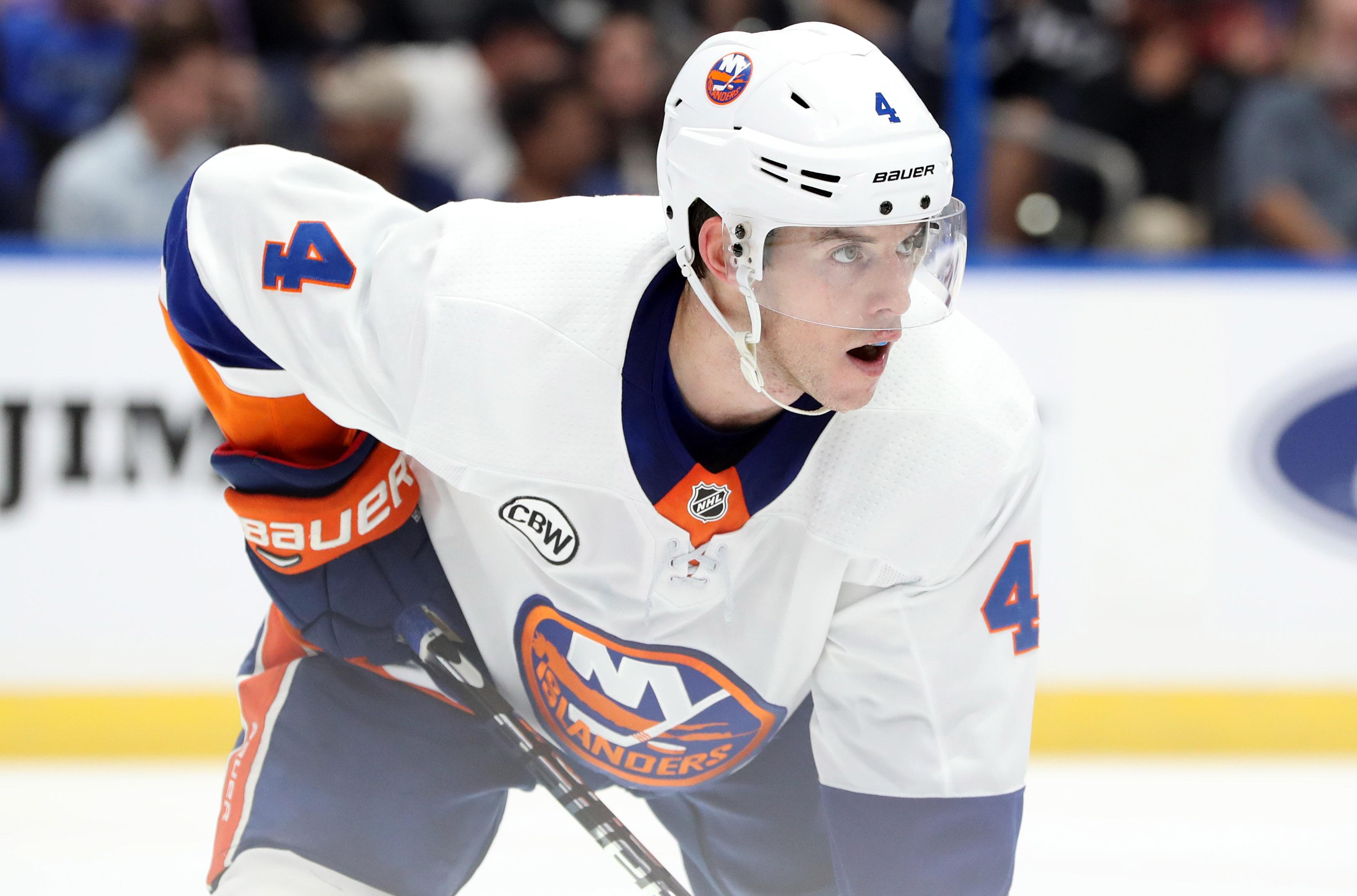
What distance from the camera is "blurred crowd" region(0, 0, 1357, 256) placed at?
3412 millimetres

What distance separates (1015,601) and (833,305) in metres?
0.39

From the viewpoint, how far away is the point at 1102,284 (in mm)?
3404

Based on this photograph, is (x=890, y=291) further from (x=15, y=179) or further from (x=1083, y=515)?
(x=15, y=179)

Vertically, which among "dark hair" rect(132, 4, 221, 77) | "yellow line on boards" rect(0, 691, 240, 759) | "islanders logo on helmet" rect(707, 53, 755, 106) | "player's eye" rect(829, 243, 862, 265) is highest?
"dark hair" rect(132, 4, 221, 77)

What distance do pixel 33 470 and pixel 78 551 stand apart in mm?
189

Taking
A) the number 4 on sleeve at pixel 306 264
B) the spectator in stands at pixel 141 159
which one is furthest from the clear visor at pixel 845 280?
the spectator in stands at pixel 141 159

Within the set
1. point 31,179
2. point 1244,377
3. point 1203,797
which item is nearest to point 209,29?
point 31,179

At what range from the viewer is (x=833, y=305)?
150 centimetres

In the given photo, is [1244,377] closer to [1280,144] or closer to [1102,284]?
[1102,284]

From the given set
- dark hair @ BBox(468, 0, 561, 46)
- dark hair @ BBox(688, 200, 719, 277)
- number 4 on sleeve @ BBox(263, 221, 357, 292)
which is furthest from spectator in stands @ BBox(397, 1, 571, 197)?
dark hair @ BBox(688, 200, 719, 277)

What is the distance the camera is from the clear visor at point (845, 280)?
1.50 meters

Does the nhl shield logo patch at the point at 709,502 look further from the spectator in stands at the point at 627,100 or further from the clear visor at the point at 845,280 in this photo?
the spectator in stands at the point at 627,100

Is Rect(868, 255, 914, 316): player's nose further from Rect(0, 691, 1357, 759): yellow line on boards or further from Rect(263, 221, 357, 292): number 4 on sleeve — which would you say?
Rect(0, 691, 1357, 759): yellow line on boards

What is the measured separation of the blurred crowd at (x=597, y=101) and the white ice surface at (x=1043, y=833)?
3.92 feet
